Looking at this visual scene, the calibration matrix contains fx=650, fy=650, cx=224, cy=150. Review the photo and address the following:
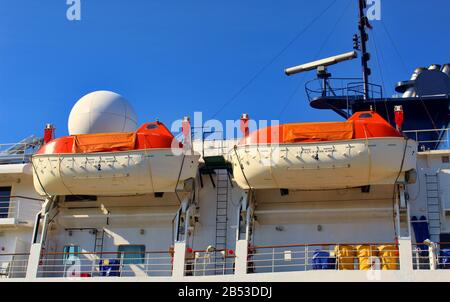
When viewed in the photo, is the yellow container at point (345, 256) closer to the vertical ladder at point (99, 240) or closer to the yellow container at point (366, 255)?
→ the yellow container at point (366, 255)

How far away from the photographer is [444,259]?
712 inches

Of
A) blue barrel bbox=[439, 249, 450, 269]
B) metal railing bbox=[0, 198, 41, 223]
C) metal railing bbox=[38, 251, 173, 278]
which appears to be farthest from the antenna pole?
metal railing bbox=[0, 198, 41, 223]

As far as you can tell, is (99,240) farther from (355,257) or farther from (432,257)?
(432,257)

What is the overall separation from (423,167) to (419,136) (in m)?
4.14

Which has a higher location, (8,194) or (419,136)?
(419,136)

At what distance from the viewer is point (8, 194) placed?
23938mm

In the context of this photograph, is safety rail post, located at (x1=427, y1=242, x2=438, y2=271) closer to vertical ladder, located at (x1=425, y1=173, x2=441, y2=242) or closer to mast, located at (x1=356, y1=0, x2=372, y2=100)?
vertical ladder, located at (x1=425, y1=173, x2=441, y2=242)

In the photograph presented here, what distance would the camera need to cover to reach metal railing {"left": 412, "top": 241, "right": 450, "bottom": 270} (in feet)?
57.2

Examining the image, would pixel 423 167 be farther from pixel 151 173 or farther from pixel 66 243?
pixel 66 243

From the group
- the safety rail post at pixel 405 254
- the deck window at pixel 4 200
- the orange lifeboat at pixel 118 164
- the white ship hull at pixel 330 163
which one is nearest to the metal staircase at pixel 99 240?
the orange lifeboat at pixel 118 164

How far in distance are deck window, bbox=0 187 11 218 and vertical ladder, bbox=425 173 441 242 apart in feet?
48.0

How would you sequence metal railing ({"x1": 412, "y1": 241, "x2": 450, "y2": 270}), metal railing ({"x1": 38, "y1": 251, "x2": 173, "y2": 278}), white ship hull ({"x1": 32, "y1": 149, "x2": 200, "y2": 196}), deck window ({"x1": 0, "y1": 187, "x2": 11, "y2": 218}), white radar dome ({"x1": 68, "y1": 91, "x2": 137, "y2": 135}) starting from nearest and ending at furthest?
metal railing ({"x1": 412, "y1": 241, "x2": 450, "y2": 270})
white ship hull ({"x1": 32, "y1": 149, "x2": 200, "y2": 196})
metal railing ({"x1": 38, "y1": 251, "x2": 173, "y2": 278})
white radar dome ({"x1": 68, "y1": 91, "x2": 137, "y2": 135})
deck window ({"x1": 0, "y1": 187, "x2": 11, "y2": 218})
